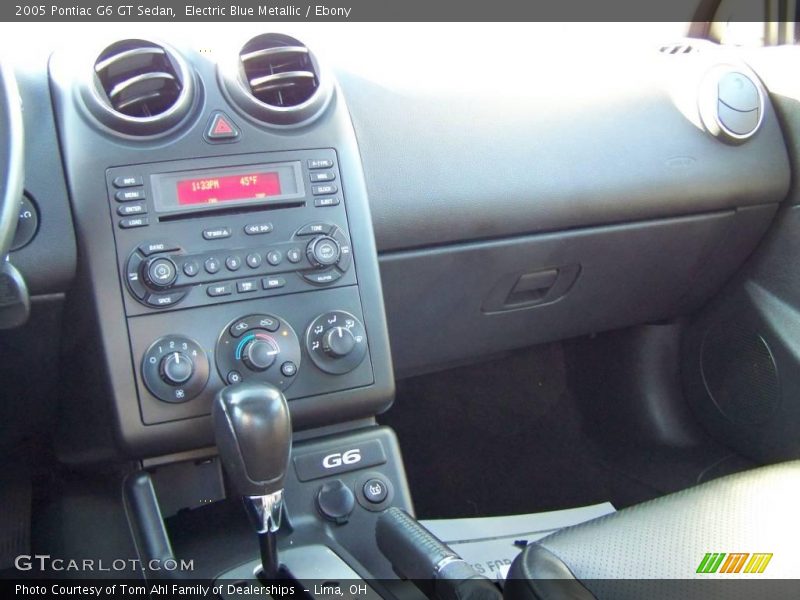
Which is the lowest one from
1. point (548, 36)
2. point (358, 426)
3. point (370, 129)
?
point (358, 426)

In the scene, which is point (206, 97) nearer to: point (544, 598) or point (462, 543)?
point (544, 598)

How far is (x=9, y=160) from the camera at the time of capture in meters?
0.72

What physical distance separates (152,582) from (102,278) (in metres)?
0.36

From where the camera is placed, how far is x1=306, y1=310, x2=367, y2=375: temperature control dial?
1032 mm

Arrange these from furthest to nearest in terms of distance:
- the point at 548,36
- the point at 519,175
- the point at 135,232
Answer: the point at 548,36, the point at 519,175, the point at 135,232

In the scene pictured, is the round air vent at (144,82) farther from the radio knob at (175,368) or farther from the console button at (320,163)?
the radio knob at (175,368)

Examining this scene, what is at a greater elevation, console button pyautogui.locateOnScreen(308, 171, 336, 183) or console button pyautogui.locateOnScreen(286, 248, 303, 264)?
console button pyautogui.locateOnScreen(308, 171, 336, 183)

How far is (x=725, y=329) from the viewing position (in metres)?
1.67

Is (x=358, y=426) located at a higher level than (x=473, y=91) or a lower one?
lower

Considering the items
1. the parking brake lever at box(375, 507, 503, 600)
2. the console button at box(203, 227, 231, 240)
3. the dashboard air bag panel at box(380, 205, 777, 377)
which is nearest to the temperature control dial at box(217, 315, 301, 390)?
the console button at box(203, 227, 231, 240)

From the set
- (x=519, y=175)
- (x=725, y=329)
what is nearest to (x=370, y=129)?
(x=519, y=175)

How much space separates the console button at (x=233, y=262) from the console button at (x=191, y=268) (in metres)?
0.04

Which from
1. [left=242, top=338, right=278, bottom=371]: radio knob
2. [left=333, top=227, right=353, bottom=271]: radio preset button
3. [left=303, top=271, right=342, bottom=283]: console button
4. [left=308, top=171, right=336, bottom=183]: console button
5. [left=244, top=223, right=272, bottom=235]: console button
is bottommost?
[left=242, top=338, right=278, bottom=371]: radio knob

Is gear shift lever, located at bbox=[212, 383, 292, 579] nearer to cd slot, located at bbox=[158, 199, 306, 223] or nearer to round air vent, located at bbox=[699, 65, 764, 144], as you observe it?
cd slot, located at bbox=[158, 199, 306, 223]
